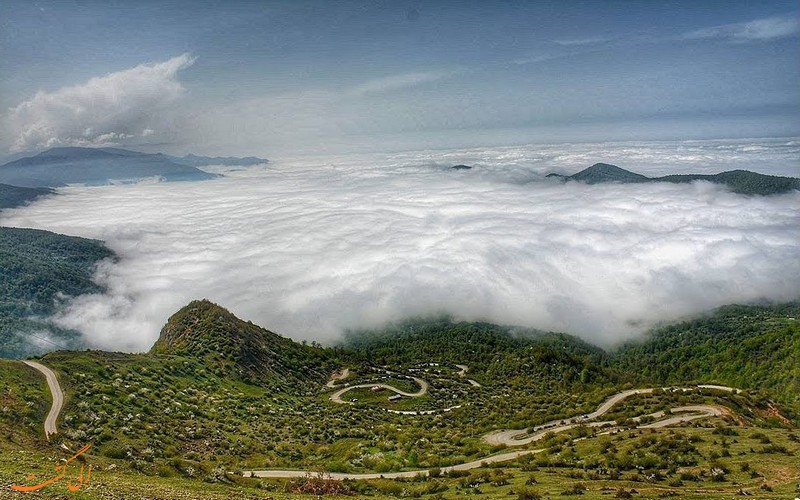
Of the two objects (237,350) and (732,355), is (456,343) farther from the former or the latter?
(237,350)

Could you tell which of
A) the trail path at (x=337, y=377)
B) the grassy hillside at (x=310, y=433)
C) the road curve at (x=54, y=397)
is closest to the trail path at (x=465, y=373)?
the grassy hillside at (x=310, y=433)

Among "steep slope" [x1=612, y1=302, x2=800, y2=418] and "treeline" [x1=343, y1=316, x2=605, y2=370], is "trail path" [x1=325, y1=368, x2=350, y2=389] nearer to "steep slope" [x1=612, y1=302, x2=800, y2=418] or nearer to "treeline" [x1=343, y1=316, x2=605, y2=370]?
"treeline" [x1=343, y1=316, x2=605, y2=370]

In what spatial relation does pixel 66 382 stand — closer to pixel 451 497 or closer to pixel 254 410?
pixel 254 410

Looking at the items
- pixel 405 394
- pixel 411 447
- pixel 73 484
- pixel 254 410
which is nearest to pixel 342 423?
pixel 254 410

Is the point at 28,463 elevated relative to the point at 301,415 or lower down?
elevated

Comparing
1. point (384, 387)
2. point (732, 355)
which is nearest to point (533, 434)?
point (384, 387)
